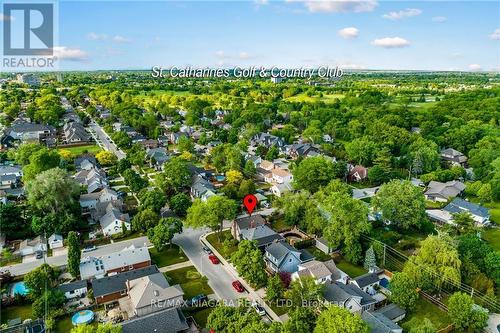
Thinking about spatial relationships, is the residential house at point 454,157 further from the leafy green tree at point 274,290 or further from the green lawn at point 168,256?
the green lawn at point 168,256

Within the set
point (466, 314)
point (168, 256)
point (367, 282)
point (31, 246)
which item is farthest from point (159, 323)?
point (466, 314)

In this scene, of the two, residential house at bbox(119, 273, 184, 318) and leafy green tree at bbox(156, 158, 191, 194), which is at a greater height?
leafy green tree at bbox(156, 158, 191, 194)

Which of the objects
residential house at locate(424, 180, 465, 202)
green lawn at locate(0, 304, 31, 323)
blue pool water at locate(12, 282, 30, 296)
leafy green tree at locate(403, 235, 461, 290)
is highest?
residential house at locate(424, 180, 465, 202)

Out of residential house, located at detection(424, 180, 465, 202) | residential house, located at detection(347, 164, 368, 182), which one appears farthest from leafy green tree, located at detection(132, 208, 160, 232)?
residential house, located at detection(424, 180, 465, 202)

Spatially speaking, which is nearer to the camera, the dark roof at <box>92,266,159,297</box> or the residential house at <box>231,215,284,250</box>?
the dark roof at <box>92,266,159,297</box>

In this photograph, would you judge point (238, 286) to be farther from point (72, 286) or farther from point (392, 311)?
point (72, 286)

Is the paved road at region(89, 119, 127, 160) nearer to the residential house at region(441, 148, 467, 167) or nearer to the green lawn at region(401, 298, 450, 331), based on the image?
the green lawn at region(401, 298, 450, 331)

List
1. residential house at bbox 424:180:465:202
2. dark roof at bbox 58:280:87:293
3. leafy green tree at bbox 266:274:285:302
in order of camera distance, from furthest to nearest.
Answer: residential house at bbox 424:180:465:202 → dark roof at bbox 58:280:87:293 → leafy green tree at bbox 266:274:285:302
